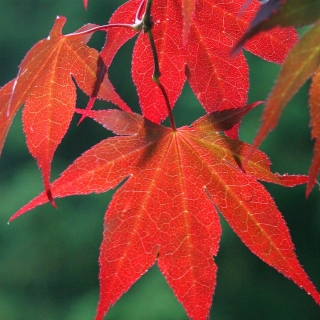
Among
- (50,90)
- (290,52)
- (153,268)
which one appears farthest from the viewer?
(153,268)

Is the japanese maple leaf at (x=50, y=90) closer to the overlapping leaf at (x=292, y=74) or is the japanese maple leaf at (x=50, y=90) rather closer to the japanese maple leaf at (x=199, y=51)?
the japanese maple leaf at (x=199, y=51)

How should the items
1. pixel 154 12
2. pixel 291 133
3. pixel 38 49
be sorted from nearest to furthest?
pixel 38 49 → pixel 154 12 → pixel 291 133

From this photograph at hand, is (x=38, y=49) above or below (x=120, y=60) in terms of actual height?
above

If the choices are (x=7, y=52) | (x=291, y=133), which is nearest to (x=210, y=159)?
(x=291, y=133)

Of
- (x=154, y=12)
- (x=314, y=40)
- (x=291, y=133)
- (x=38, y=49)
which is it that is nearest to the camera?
(x=314, y=40)

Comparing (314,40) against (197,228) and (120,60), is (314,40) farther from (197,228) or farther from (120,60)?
(120,60)

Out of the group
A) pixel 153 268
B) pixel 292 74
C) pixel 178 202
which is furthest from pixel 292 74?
pixel 153 268

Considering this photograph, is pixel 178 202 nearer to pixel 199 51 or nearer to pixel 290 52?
pixel 199 51
